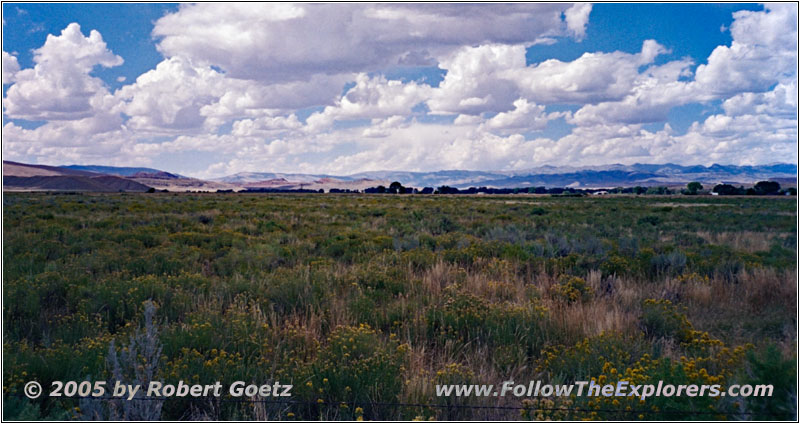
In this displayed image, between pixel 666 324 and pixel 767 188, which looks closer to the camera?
pixel 666 324

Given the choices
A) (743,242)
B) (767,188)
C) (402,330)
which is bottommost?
(767,188)

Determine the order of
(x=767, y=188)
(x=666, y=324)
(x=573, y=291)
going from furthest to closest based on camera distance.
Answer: (x=767, y=188) → (x=573, y=291) → (x=666, y=324)

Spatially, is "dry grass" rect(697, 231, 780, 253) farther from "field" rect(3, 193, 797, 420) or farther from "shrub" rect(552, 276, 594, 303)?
"shrub" rect(552, 276, 594, 303)

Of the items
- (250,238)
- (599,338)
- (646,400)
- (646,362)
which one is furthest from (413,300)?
(250,238)

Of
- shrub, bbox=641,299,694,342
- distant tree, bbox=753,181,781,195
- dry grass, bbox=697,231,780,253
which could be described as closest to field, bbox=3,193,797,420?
shrub, bbox=641,299,694,342

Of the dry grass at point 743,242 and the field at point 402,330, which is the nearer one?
the field at point 402,330

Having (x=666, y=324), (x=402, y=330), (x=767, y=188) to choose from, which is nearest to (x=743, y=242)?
(x=666, y=324)

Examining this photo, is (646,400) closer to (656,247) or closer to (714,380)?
(714,380)

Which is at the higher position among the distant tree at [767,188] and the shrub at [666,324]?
the shrub at [666,324]

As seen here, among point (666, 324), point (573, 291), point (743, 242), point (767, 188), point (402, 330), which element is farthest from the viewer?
point (767, 188)

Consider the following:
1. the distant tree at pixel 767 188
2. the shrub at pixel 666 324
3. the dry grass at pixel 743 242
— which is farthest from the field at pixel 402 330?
the distant tree at pixel 767 188

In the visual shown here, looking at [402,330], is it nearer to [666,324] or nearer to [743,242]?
[666,324]

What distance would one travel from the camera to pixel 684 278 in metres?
8.17

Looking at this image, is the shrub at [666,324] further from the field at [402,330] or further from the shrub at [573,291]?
the shrub at [573,291]
